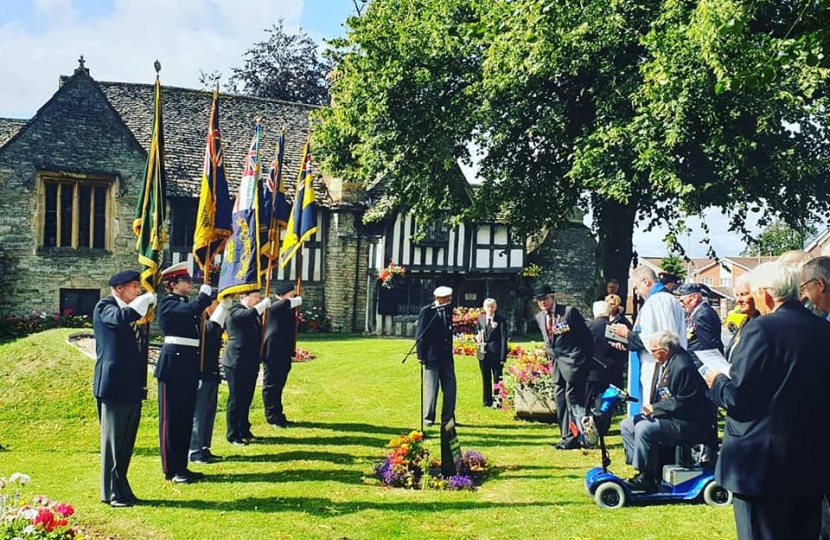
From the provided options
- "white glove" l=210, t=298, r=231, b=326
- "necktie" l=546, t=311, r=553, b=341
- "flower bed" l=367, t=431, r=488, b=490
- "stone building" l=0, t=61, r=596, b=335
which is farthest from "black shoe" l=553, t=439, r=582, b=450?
"stone building" l=0, t=61, r=596, b=335

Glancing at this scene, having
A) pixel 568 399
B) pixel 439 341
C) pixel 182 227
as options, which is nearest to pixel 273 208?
pixel 439 341

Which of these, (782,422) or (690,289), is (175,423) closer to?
(782,422)

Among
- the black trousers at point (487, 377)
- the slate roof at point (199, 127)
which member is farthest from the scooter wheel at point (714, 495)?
the slate roof at point (199, 127)

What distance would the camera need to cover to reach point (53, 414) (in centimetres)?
1205

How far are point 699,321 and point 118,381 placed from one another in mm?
6935

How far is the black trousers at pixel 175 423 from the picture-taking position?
814cm

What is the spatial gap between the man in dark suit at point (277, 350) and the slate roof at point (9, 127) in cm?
2098

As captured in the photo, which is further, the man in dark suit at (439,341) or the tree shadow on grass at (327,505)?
the man in dark suit at (439,341)

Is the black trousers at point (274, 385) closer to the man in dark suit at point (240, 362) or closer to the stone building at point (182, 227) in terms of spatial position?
the man in dark suit at point (240, 362)

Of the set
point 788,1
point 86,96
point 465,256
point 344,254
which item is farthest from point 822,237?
point 86,96

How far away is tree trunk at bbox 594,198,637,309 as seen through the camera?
18.7 meters

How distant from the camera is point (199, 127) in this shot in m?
30.8

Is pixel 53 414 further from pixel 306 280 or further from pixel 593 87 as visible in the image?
pixel 306 280

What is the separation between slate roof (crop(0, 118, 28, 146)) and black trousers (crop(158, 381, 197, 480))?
23.6m
